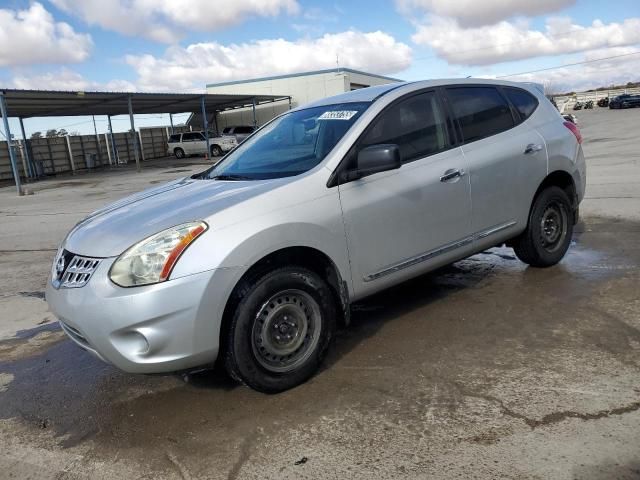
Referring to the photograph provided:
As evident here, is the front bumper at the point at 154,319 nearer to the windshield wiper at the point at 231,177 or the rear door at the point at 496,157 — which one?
the windshield wiper at the point at 231,177

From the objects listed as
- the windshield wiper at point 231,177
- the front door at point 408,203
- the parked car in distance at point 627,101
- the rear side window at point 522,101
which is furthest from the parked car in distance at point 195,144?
the parked car in distance at point 627,101

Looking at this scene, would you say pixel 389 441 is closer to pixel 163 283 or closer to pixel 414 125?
pixel 163 283

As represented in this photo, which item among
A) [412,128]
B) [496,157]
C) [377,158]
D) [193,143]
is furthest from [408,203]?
[193,143]

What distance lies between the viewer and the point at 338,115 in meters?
3.96

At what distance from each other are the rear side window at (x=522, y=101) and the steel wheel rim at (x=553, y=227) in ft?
2.92

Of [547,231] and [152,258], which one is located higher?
[152,258]

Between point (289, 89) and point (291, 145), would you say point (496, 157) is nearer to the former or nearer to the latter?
point (291, 145)

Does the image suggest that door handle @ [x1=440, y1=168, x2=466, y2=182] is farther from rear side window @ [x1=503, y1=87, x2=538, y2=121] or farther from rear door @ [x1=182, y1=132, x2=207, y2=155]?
rear door @ [x1=182, y1=132, x2=207, y2=155]

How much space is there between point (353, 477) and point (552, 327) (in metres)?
2.18

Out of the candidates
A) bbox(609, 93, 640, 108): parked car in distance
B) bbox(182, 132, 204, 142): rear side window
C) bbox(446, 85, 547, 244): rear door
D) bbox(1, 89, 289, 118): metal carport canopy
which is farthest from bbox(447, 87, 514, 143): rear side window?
bbox(609, 93, 640, 108): parked car in distance

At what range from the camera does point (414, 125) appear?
4000mm

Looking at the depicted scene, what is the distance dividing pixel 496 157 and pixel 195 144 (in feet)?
115

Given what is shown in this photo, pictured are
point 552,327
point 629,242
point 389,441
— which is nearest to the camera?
point 389,441

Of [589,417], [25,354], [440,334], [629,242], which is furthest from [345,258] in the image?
[629,242]
